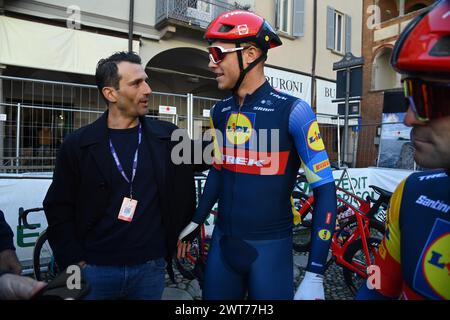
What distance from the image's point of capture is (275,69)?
512 inches

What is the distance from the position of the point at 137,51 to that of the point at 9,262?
9.24 m

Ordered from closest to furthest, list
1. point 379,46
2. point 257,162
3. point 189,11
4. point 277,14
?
point 257,162 → point 189,11 → point 277,14 → point 379,46

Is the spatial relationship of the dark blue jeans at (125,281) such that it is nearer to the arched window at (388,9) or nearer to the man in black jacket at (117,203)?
the man in black jacket at (117,203)

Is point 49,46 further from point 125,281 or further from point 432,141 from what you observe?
point 432,141

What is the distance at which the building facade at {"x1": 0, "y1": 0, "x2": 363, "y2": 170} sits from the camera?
6.18 m

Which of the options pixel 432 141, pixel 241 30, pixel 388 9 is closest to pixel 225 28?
pixel 241 30

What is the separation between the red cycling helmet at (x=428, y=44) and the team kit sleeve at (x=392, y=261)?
43 cm

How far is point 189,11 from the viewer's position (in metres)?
10.5

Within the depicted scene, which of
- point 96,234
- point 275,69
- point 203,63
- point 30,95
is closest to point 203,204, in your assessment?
point 96,234

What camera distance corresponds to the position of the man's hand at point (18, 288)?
1.02 metres

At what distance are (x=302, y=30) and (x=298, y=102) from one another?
13.4 metres

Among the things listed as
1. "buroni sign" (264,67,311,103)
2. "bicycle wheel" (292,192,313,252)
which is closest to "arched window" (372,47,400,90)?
"buroni sign" (264,67,311,103)

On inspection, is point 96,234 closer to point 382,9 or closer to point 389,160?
point 389,160

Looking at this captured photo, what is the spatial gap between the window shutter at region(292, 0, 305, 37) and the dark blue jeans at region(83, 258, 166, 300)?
13.7 meters
